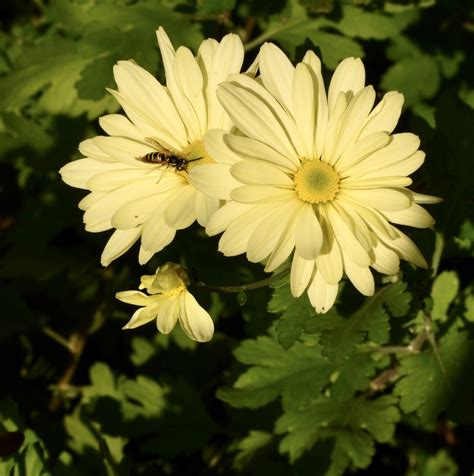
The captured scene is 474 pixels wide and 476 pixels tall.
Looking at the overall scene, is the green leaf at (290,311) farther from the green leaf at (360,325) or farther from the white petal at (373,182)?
the white petal at (373,182)

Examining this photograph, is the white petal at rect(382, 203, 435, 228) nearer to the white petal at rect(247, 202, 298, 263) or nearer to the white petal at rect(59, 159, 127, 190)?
the white petal at rect(247, 202, 298, 263)

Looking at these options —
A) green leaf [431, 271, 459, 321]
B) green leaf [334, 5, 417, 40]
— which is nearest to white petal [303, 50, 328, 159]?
green leaf [431, 271, 459, 321]

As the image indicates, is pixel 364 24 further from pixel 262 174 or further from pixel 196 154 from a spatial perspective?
pixel 262 174

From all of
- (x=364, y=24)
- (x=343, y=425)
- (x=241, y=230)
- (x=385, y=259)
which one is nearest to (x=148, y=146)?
(x=241, y=230)

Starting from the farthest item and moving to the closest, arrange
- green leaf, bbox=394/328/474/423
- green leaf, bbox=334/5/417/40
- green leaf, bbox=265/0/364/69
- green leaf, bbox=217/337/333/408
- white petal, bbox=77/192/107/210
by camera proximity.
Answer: green leaf, bbox=334/5/417/40 → green leaf, bbox=265/0/364/69 → green leaf, bbox=217/337/333/408 → green leaf, bbox=394/328/474/423 → white petal, bbox=77/192/107/210

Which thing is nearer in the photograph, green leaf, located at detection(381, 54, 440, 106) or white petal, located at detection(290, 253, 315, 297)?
white petal, located at detection(290, 253, 315, 297)

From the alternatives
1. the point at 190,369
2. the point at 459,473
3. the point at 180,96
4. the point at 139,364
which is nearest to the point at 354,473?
the point at 459,473

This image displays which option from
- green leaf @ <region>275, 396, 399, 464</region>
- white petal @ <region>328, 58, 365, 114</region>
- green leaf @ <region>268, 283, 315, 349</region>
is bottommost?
green leaf @ <region>275, 396, 399, 464</region>
